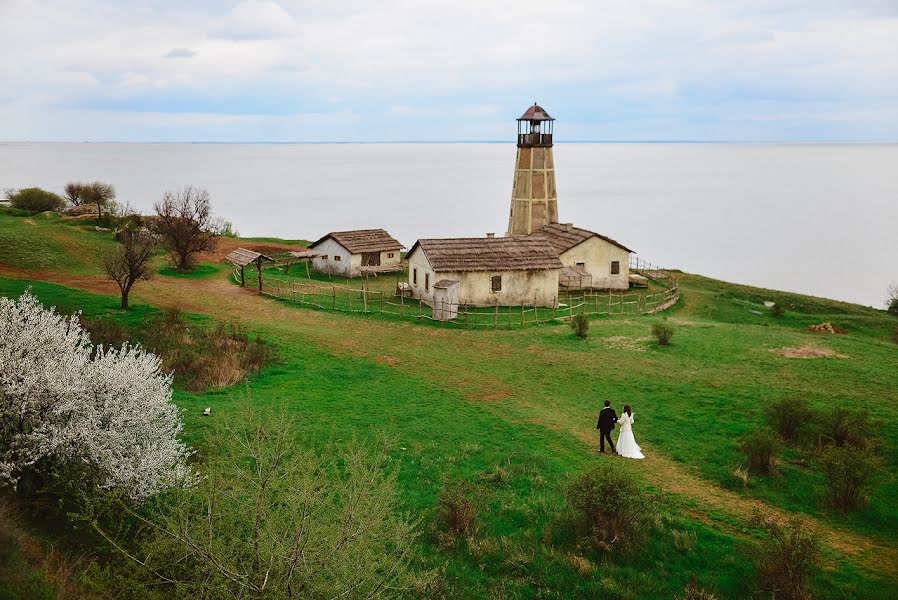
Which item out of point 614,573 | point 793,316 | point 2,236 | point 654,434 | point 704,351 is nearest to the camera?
point 614,573

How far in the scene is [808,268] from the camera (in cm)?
7288

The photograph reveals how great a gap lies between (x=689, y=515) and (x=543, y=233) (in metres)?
31.9

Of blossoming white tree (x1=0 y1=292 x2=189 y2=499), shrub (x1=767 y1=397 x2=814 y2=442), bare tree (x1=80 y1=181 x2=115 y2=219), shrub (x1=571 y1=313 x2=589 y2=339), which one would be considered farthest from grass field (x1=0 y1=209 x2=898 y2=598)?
bare tree (x1=80 y1=181 x2=115 y2=219)

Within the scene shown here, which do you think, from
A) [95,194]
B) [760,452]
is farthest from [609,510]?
[95,194]

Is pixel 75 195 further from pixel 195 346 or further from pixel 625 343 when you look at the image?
pixel 625 343

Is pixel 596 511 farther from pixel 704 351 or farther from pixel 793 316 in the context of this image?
pixel 793 316

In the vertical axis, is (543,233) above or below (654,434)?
above

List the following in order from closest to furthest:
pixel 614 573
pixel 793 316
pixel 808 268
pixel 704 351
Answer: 1. pixel 614 573
2. pixel 704 351
3. pixel 793 316
4. pixel 808 268

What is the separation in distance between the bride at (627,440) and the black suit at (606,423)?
219 millimetres

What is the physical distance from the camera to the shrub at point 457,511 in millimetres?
13352

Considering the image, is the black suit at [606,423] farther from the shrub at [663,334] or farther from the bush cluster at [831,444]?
the shrub at [663,334]

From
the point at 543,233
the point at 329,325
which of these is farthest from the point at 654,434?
the point at 543,233

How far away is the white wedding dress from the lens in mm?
16594

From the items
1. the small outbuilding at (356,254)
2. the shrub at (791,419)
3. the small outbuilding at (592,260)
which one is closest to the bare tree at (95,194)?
the small outbuilding at (356,254)
